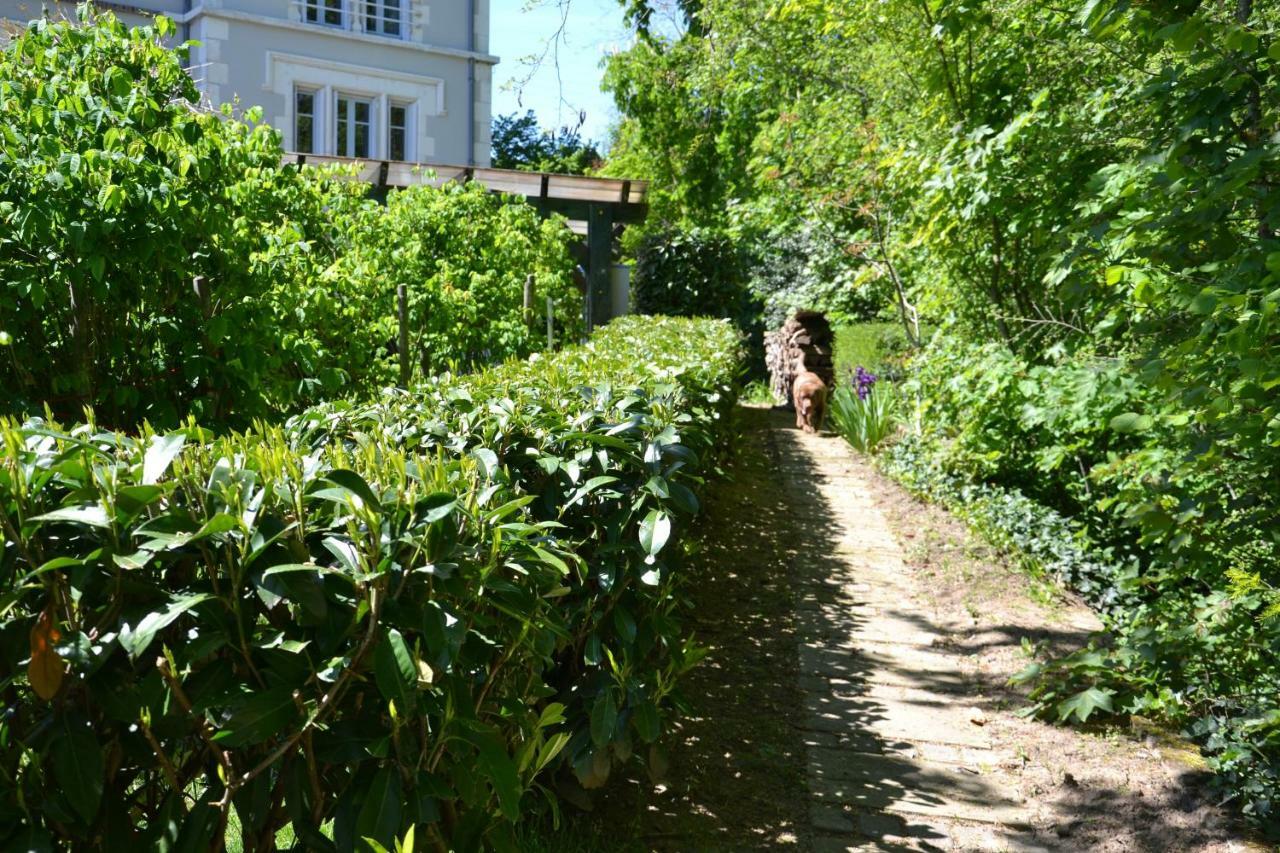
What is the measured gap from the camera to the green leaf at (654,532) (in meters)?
2.75

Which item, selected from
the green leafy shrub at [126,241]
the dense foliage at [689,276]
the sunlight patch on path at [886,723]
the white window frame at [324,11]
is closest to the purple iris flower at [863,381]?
the sunlight patch on path at [886,723]

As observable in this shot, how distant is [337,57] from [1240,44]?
19.8m

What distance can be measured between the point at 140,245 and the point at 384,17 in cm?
1850

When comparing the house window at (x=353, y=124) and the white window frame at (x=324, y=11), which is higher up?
the white window frame at (x=324, y=11)

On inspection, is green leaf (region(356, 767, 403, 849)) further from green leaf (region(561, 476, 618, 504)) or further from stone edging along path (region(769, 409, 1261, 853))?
stone edging along path (region(769, 409, 1261, 853))

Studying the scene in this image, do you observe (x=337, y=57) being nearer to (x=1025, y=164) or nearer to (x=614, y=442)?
(x=1025, y=164)

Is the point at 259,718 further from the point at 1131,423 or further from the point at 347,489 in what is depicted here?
the point at 1131,423

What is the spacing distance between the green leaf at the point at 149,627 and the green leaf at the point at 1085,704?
355 cm

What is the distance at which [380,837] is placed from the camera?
175 cm

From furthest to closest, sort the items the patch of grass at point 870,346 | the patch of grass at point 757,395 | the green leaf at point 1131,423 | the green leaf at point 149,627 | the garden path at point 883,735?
the patch of grass at point 757,395
the patch of grass at point 870,346
the green leaf at point 1131,423
the garden path at point 883,735
the green leaf at point 149,627

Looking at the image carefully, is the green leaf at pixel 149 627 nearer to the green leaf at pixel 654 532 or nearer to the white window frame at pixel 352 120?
the green leaf at pixel 654 532

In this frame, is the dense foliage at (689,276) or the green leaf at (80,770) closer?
the green leaf at (80,770)

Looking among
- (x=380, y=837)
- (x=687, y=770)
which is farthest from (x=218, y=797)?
(x=687, y=770)

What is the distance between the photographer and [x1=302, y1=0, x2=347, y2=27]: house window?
20.4m
